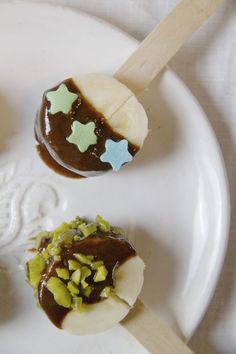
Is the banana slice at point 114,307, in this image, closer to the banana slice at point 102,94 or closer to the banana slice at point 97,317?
the banana slice at point 97,317

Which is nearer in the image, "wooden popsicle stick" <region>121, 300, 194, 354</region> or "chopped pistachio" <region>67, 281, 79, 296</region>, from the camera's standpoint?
"chopped pistachio" <region>67, 281, 79, 296</region>

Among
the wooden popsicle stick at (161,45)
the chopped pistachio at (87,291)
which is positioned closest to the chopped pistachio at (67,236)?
the chopped pistachio at (87,291)

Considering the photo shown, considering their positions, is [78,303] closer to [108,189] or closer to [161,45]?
[108,189]

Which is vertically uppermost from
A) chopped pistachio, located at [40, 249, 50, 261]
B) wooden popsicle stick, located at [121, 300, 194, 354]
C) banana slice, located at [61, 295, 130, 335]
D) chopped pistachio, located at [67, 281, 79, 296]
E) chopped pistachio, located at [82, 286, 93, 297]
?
chopped pistachio, located at [40, 249, 50, 261]

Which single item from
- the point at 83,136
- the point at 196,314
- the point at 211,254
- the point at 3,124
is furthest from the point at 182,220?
the point at 3,124

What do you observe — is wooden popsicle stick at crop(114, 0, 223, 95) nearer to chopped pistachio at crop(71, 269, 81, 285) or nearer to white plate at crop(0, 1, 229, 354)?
white plate at crop(0, 1, 229, 354)

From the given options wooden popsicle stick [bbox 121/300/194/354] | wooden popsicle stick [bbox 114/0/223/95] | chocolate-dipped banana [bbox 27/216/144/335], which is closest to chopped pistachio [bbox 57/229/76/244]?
chocolate-dipped banana [bbox 27/216/144/335]
